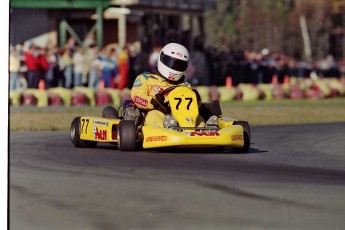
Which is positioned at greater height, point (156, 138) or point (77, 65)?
point (156, 138)

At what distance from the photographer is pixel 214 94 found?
78.7ft

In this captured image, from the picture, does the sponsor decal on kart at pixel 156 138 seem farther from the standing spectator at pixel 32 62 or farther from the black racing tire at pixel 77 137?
the standing spectator at pixel 32 62

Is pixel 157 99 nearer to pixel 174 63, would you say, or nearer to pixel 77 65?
pixel 174 63

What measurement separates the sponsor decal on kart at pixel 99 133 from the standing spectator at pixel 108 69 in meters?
12.7

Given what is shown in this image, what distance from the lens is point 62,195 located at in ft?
25.5

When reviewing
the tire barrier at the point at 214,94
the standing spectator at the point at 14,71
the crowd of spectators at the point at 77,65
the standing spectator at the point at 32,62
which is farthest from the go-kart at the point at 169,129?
the standing spectator at the point at 32,62

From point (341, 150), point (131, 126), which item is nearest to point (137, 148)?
point (131, 126)

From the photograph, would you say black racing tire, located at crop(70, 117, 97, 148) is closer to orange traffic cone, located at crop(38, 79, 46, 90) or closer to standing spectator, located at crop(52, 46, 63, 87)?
orange traffic cone, located at crop(38, 79, 46, 90)

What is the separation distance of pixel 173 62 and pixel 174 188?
3359 mm

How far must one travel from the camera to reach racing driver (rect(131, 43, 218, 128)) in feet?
→ 35.8

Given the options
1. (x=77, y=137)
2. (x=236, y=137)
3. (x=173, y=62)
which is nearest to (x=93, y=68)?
(x=77, y=137)

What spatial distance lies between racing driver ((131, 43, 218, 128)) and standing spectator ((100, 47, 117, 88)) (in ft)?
40.2

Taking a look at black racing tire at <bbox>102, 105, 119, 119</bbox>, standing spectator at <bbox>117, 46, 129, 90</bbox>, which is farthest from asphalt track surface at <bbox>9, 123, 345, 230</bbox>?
standing spectator at <bbox>117, 46, 129, 90</bbox>
